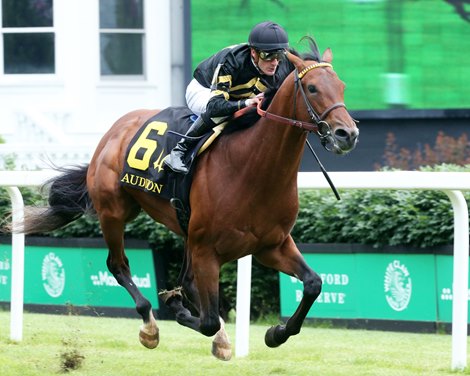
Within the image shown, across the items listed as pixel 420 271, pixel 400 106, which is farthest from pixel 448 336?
pixel 400 106

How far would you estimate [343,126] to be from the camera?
500cm

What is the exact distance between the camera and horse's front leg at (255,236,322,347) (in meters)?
5.76

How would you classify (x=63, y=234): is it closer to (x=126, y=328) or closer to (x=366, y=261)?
(x=126, y=328)

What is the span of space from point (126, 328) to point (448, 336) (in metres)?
2.28

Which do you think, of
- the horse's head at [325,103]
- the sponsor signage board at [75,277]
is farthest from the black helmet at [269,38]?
the sponsor signage board at [75,277]

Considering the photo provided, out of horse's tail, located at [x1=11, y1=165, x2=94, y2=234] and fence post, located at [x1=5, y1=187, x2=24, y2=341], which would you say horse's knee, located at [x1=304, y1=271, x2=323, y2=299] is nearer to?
horse's tail, located at [x1=11, y1=165, x2=94, y2=234]

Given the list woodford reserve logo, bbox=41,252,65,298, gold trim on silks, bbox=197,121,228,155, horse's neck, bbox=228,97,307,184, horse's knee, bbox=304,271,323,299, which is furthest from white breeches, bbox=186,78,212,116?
woodford reserve logo, bbox=41,252,65,298

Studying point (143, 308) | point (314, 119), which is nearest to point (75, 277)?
point (143, 308)

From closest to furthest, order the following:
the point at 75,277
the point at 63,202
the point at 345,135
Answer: the point at 345,135 → the point at 63,202 → the point at 75,277

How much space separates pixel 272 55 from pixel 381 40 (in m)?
8.32

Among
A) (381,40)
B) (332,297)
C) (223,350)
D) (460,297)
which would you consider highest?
(381,40)

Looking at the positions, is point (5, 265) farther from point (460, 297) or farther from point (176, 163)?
point (460, 297)

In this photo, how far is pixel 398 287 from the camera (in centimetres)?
757

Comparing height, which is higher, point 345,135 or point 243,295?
point 345,135
